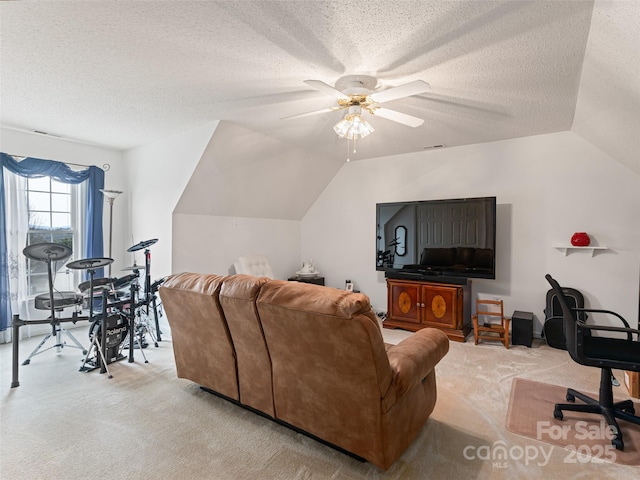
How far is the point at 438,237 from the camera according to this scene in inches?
175

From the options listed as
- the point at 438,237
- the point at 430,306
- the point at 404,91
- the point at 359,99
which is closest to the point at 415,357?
the point at 404,91

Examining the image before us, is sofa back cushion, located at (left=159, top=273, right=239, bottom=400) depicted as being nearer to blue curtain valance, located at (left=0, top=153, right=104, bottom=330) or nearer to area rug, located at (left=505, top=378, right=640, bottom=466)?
area rug, located at (left=505, top=378, right=640, bottom=466)

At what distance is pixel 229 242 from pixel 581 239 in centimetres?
447

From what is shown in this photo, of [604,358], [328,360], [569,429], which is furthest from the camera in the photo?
[569,429]

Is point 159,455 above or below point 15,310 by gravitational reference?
below

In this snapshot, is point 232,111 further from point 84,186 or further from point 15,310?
point 15,310

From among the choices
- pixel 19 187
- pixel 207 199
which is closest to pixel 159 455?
pixel 207 199

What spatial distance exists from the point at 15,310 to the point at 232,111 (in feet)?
11.9

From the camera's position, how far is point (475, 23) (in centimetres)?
191

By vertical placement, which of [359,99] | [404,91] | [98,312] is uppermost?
[359,99]

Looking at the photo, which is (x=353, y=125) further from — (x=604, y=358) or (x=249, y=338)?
(x=604, y=358)

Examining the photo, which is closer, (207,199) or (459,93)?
(459,93)

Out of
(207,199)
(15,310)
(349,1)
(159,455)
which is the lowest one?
(159,455)

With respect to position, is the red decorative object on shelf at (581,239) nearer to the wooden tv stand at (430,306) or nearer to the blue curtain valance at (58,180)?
the wooden tv stand at (430,306)
